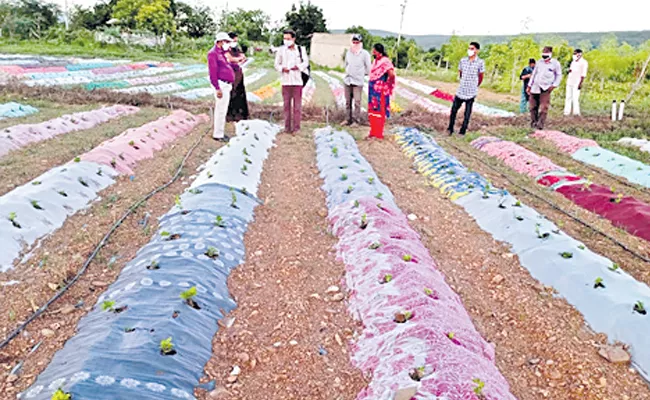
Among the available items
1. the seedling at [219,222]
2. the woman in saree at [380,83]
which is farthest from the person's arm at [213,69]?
the seedling at [219,222]

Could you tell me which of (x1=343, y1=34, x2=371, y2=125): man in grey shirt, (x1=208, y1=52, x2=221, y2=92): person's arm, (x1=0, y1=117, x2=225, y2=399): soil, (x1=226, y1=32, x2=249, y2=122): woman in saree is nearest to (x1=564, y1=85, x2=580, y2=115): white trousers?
(x1=343, y1=34, x2=371, y2=125): man in grey shirt

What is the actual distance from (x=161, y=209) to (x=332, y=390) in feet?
10.5

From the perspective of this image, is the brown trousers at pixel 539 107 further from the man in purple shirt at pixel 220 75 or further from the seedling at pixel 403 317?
the seedling at pixel 403 317

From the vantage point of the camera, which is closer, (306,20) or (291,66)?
(291,66)

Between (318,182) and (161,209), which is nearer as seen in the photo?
(161,209)

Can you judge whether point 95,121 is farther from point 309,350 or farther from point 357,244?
point 309,350

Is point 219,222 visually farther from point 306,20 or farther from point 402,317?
point 306,20

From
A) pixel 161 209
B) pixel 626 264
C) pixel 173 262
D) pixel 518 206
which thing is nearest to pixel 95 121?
pixel 161 209

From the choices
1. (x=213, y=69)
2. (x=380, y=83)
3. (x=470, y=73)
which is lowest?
(x=380, y=83)

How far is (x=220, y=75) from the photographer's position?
7.90 metres

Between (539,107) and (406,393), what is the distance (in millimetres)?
10128

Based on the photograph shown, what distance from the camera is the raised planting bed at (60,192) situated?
405 centimetres

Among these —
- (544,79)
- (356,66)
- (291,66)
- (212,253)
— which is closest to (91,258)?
(212,253)

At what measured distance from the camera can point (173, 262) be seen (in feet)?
11.2
